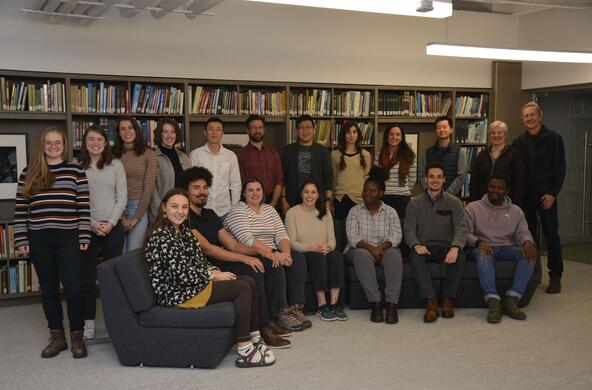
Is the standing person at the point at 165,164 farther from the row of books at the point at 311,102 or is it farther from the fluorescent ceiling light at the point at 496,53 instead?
the fluorescent ceiling light at the point at 496,53

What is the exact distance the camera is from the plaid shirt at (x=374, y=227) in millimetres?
5309

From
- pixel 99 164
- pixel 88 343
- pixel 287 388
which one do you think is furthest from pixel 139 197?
pixel 287 388

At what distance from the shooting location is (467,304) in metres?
5.31

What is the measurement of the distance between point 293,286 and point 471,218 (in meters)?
1.82

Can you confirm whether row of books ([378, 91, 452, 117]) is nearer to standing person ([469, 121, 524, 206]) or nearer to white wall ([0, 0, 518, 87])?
white wall ([0, 0, 518, 87])

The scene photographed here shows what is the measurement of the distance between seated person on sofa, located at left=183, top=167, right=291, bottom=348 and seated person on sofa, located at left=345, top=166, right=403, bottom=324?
826 mm

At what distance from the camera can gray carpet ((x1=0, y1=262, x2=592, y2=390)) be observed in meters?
3.63

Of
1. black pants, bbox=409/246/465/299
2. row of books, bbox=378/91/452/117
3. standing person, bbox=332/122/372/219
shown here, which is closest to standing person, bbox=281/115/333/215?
standing person, bbox=332/122/372/219

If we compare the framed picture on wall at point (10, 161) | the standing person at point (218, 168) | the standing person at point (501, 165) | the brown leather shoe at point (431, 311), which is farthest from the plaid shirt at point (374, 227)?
the framed picture on wall at point (10, 161)

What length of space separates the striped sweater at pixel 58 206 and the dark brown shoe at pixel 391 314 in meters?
2.40

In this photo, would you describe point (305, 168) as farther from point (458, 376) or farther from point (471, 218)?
point (458, 376)

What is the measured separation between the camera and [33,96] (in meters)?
5.60

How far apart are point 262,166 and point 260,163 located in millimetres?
34

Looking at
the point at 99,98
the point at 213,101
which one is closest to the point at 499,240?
the point at 213,101
